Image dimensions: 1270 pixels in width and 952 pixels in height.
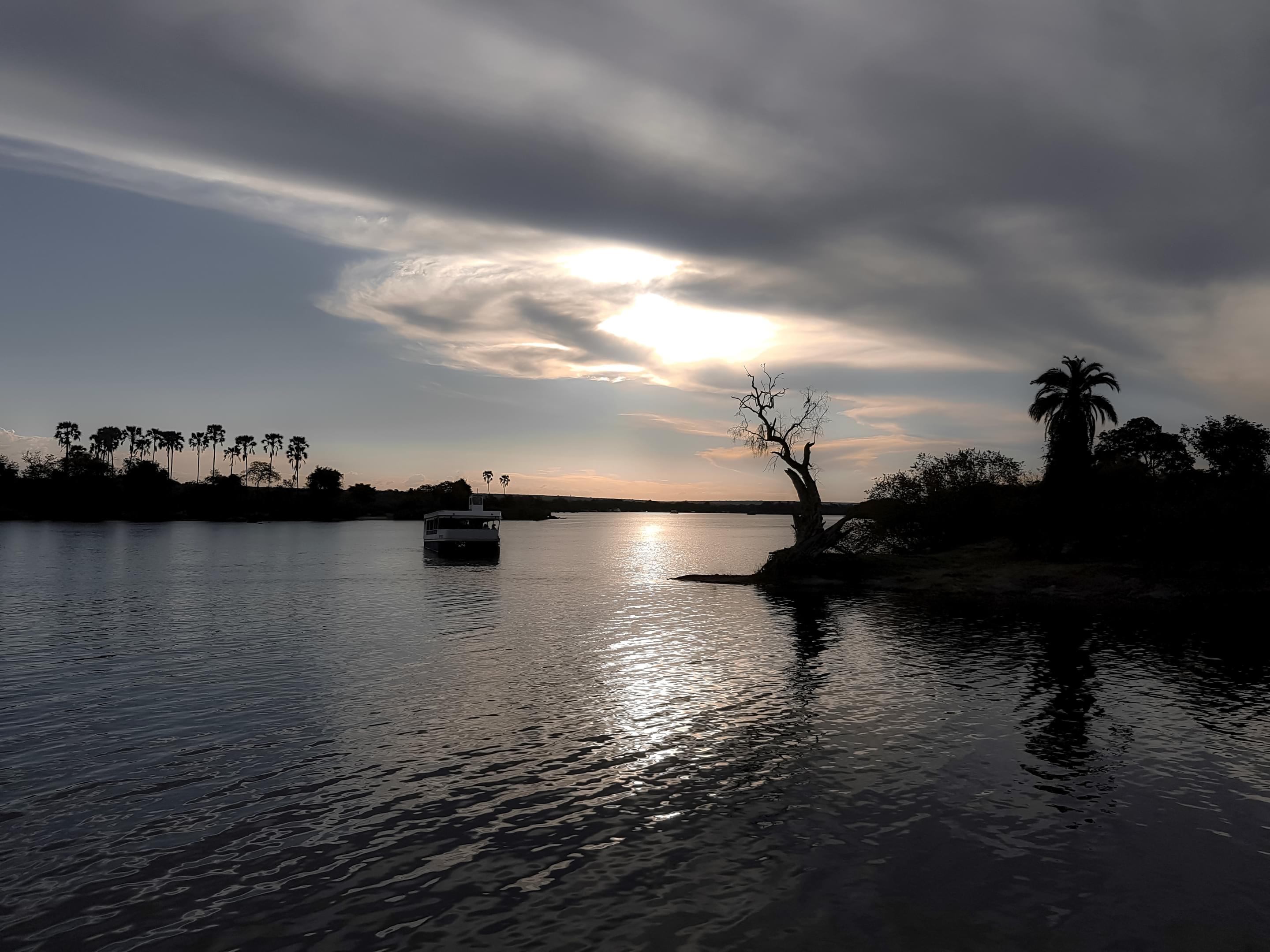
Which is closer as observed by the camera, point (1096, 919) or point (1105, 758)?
point (1096, 919)

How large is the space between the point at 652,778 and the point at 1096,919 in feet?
26.5

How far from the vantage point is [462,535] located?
86.1 m

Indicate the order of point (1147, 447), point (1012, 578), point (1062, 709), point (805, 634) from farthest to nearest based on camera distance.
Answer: point (1147, 447), point (1012, 578), point (805, 634), point (1062, 709)

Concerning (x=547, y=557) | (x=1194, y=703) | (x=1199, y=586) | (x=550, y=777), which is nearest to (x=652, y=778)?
(x=550, y=777)

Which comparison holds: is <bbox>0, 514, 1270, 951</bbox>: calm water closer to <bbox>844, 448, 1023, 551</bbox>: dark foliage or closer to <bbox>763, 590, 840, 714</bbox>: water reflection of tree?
<bbox>763, 590, 840, 714</bbox>: water reflection of tree

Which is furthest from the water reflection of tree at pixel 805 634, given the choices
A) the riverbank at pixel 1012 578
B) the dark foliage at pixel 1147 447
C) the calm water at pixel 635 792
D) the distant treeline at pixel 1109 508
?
the dark foliage at pixel 1147 447

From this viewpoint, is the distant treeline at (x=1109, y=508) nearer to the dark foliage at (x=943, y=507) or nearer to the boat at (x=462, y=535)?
the dark foliage at (x=943, y=507)

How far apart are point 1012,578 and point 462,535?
58.4 m

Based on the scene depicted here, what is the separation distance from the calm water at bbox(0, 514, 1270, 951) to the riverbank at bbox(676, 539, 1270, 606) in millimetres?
11546

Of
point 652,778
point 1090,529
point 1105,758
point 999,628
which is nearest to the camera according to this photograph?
point 652,778

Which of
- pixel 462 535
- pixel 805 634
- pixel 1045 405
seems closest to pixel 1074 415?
pixel 1045 405

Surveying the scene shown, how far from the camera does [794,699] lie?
880 inches

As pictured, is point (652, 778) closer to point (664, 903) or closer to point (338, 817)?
point (664, 903)

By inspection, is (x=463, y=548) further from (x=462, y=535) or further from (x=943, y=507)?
(x=943, y=507)
